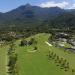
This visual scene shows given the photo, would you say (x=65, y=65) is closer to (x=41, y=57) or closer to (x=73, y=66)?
(x=73, y=66)

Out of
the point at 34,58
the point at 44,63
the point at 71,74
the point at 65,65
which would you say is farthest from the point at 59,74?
the point at 34,58

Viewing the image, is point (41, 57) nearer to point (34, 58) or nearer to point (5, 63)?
point (34, 58)

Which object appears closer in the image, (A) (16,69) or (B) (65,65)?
(A) (16,69)

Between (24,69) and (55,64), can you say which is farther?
(55,64)

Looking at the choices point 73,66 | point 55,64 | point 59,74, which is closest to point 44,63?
point 55,64

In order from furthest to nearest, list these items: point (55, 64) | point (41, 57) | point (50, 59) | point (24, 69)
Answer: point (41, 57) < point (50, 59) < point (55, 64) < point (24, 69)

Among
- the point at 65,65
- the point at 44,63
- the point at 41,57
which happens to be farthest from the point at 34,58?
the point at 65,65

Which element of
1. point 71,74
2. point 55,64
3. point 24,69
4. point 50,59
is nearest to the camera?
point 71,74

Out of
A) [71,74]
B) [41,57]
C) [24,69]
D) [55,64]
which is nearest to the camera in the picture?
[71,74]

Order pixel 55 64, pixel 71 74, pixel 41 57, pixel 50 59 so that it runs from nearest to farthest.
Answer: pixel 71 74 → pixel 55 64 → pixel 50 59 → pixel 41 57
